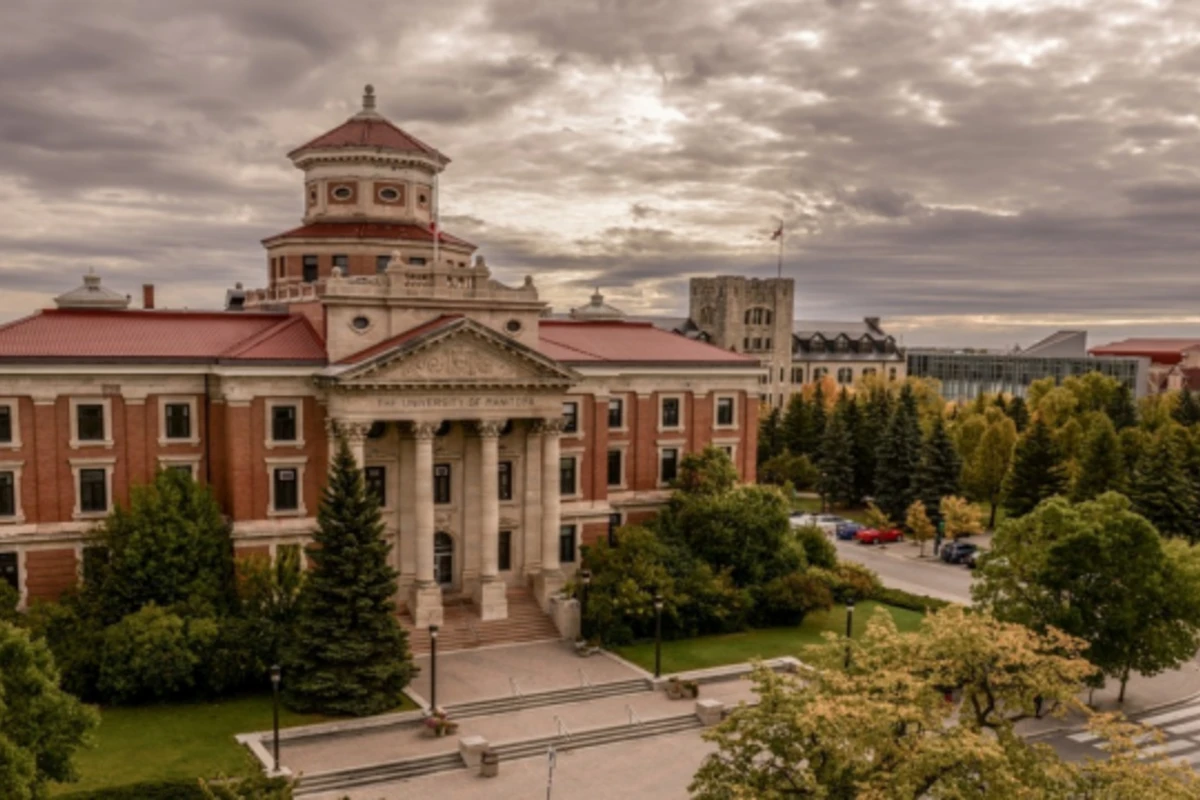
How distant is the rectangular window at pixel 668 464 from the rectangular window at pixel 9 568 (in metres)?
30.3

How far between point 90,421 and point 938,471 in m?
56.2

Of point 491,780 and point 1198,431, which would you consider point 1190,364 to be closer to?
point 1198,431

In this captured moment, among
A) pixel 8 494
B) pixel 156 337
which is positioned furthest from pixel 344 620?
pixel 156 337

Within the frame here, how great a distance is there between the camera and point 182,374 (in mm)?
43062

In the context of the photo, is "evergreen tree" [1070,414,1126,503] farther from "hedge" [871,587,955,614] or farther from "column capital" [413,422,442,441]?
"column capital" [413,422,442,441]

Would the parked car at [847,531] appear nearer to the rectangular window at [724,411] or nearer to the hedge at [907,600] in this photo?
the hedge at [907,600]

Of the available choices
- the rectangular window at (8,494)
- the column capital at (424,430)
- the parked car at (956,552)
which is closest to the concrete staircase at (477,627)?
the column capital at (424,430)

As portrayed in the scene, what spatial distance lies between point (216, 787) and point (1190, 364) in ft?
657

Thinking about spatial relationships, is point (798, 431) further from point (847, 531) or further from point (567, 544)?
point (567, 544)

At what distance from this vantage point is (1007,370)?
544 ft

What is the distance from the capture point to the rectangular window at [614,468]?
52.7 m

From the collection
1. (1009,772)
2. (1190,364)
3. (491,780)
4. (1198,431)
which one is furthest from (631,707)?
(1190,364)

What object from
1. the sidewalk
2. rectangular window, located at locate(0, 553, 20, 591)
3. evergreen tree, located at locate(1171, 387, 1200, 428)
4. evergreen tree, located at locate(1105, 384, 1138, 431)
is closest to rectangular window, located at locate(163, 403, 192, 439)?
rectangular window, located at locate(0, 553, 20, 591)

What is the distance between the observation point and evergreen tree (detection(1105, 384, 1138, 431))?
95.4 meters
